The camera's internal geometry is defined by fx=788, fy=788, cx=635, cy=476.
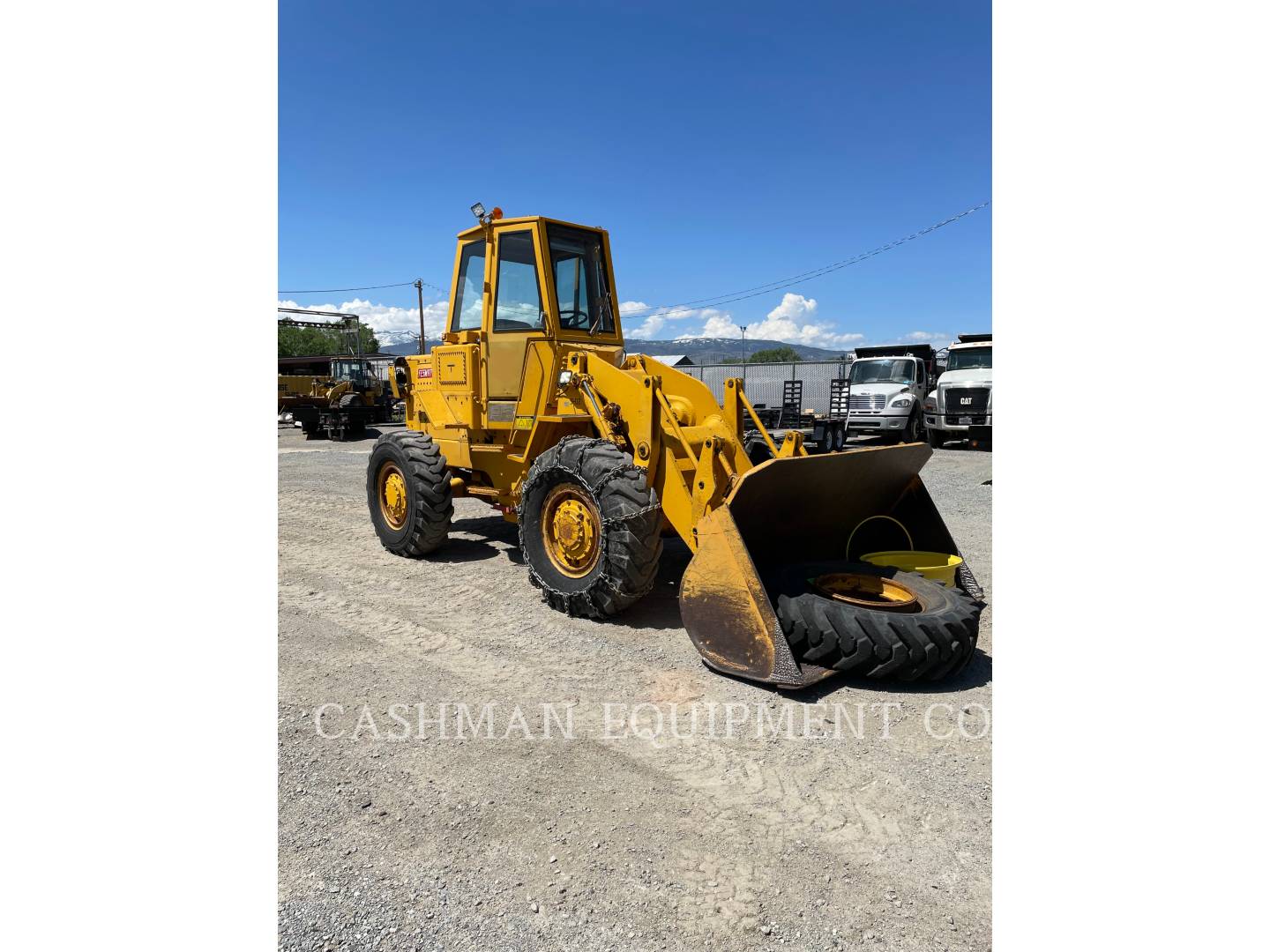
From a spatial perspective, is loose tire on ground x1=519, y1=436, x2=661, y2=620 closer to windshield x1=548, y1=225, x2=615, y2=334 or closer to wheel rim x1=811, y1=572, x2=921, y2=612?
wheel rim x1=811, y1=572, x2=921, y2=612

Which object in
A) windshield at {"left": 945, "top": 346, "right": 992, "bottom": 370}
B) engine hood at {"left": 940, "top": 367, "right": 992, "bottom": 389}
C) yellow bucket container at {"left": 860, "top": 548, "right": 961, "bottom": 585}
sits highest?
windshield at {"left": 945, "top": 346, "right": 992, "bottom": 370}

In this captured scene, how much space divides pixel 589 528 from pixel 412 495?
236 cm

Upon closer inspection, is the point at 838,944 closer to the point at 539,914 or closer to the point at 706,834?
the point at 706,834

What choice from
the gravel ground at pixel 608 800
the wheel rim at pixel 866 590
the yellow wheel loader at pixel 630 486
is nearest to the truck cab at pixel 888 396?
the yellow wheel loader at pixel 630 486

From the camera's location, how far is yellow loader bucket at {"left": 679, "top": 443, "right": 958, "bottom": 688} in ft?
13.5

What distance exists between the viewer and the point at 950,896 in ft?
8.38

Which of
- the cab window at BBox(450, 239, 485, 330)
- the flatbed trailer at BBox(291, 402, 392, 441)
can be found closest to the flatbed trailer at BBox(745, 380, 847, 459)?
the cab window at BBox(450, 239, 485, 330)

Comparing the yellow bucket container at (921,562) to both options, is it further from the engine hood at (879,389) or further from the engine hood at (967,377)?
the engine hood at (879,389)

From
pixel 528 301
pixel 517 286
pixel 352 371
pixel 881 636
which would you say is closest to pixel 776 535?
pixel 881 636

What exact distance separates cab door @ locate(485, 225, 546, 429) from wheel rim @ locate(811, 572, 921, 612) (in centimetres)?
307

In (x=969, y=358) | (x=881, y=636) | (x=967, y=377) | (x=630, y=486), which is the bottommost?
(x=881, y=636)

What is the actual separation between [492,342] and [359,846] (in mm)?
4624

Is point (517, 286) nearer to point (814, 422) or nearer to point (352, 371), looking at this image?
point (814, 422)

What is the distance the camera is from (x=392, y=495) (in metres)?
7.54
